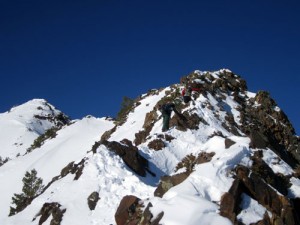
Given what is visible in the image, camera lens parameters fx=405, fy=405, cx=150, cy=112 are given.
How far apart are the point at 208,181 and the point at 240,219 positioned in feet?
8.70

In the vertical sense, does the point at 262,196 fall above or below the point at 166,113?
below

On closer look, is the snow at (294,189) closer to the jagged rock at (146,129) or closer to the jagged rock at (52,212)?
the jagged rock at (146,129)

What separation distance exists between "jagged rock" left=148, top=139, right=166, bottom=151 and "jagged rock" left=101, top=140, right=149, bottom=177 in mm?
2180

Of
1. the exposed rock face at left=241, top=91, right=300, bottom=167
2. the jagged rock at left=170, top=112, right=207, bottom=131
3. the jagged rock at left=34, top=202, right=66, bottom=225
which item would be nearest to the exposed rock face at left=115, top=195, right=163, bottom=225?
the jagged rock at left=34, top=202, right=66, bottom=225

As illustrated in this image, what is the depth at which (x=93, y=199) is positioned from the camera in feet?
78.6

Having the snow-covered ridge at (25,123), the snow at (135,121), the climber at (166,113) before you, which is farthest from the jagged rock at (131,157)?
the snow-covered ridge at (25,123)

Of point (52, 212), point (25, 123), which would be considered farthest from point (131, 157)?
point (25, 123)

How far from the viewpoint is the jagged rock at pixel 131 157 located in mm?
26366

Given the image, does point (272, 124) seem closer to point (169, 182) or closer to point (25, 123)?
point (169, 182)

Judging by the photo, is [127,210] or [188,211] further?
[127,210]

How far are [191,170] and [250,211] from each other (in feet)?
13.7

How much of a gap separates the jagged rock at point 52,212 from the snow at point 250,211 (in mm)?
10733

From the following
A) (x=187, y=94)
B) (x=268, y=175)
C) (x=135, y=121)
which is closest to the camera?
(x=268, y=175)

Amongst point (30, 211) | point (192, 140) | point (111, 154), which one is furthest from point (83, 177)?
point (192, 140)
